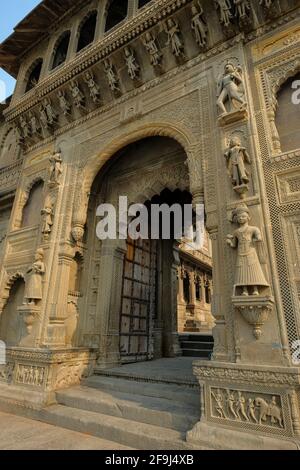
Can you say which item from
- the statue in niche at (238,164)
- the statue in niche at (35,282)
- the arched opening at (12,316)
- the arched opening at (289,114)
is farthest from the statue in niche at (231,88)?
the arched opening at (12,316)

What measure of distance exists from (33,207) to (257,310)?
629 centimetres

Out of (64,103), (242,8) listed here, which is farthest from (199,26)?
(64,103)

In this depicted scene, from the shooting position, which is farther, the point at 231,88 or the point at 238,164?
the point at 231,88

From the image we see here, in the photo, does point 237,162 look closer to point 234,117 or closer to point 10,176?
point 234,117

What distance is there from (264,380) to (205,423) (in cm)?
89

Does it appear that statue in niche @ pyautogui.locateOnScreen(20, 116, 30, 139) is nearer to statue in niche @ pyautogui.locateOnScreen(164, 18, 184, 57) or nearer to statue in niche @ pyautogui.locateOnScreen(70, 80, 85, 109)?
statue in niche @ pyautogui.locateOnScreen(70, 80, 85, 109)

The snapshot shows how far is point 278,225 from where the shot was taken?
12.1 feet

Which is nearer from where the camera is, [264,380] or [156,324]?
[264,380]

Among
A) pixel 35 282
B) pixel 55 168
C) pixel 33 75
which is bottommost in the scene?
pixel 35 282

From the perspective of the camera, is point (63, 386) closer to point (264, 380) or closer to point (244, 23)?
point (264, 380)

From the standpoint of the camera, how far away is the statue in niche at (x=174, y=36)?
5.49m

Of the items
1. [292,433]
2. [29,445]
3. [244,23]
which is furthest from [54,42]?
[292,433]

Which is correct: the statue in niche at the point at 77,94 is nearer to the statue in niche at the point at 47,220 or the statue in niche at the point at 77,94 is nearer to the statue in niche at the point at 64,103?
the statue in niche at the point at 64,103

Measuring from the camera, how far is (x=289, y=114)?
432cm
